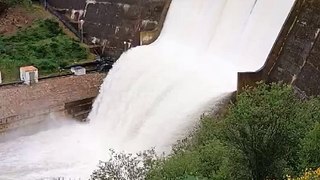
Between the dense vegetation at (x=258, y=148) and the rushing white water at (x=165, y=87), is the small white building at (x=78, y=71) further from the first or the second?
the dense vegetation at (x=258, y=148)

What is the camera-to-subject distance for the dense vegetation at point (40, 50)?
26.6 m

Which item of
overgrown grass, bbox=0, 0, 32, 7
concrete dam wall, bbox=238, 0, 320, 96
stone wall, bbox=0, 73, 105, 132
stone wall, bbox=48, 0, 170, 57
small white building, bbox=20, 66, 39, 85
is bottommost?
stone wall, bbox=0, 73, 105, 132

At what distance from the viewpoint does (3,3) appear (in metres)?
31.2

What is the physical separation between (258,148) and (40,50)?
1831cm

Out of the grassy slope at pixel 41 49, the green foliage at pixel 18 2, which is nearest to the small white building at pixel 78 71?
the grassy slope at pixel 41 49

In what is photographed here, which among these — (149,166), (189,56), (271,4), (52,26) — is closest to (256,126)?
(149,166)

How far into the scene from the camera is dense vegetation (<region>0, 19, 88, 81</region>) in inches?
1049

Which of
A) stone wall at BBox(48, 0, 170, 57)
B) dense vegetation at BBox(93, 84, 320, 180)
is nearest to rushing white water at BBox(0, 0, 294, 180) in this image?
stone wall at BBox(48, 0, 170, 57)

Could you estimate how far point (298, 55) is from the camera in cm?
1853

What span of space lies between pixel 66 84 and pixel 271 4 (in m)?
9.15

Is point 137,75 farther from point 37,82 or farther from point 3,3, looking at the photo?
point 3,3

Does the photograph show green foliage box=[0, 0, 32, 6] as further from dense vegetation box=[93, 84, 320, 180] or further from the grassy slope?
dense vegetation box=[93, 84, 320, 180]

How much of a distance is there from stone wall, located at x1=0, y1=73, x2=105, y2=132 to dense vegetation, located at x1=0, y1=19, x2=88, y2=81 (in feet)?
4.64

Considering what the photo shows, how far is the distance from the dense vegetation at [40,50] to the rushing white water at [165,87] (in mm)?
3104
